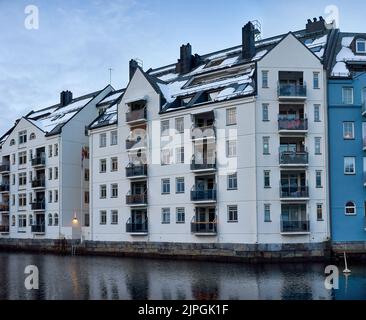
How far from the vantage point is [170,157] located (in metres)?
53.9

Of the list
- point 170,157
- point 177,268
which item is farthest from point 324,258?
point 170,157

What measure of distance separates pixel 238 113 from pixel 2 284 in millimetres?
26853

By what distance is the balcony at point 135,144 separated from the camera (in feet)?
186

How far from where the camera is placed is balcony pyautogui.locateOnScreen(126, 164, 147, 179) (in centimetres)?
5591

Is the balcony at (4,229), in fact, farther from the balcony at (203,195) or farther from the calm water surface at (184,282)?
the balcony at (203,195)

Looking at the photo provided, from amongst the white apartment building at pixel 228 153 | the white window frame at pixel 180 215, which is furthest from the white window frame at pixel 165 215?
the white window frame at pixel 180 215

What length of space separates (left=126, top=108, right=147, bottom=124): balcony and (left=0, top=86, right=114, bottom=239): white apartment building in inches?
536

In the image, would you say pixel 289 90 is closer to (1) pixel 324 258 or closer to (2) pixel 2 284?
(1) pixel 324 258

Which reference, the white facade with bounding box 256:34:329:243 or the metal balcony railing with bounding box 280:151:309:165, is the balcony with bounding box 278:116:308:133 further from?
the metal balcony railing with bounding box 280:151:309:165

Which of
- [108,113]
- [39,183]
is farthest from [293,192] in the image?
[39,183]

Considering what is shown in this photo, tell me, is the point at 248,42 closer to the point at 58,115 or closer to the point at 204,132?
the point at 204,132

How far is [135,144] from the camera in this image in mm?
57094

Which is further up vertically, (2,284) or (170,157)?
(170,157)

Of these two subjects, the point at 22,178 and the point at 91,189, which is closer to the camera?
the point at 91,189
